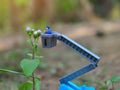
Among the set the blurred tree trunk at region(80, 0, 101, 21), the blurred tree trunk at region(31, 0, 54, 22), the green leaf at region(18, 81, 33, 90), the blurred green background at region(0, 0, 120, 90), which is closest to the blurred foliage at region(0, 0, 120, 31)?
the blurred green background at region(0, 0, 120, 90)

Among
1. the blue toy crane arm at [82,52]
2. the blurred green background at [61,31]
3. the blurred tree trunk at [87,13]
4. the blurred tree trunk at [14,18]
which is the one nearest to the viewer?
the blue toy crane arm at [82,52]

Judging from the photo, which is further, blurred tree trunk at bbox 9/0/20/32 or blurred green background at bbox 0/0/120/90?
blurred tree trunk at bbox 9/0/20/32

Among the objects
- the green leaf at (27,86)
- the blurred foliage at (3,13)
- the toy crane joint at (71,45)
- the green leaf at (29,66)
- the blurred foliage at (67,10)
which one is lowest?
the blurred foliage at (3,13)

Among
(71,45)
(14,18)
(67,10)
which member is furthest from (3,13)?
(71,45)

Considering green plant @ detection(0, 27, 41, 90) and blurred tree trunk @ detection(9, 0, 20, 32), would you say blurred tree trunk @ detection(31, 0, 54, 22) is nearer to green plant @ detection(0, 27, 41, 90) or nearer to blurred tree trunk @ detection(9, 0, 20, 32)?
blurred tree trunk @ detection(9, 0, 20, 32)

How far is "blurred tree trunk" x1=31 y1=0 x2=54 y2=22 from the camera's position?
1663 cm

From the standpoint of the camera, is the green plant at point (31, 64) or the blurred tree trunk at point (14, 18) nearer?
the green plant at point (31, 64)

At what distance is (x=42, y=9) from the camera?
16828 millimetres

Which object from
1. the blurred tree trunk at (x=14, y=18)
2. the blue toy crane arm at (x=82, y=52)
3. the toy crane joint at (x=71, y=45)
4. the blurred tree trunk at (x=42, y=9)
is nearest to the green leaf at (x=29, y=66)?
the toy crane joint at (x=71, y=45)

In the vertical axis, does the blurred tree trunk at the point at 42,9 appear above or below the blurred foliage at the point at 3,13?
above

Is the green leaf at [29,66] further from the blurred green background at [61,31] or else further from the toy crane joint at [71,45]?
the blurred green background at [61,31]

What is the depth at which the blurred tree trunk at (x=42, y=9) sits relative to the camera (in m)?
16.6

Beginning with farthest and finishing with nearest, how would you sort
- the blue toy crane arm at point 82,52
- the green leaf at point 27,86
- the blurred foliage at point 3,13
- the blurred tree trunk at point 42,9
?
1. the blurred foliage at point 3,13
2. the blurred tree trunk at point 42,9
3. the green leaf at point 27,86
4. the blue toy crane arm at point 82,52

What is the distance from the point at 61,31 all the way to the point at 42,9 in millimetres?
3802
